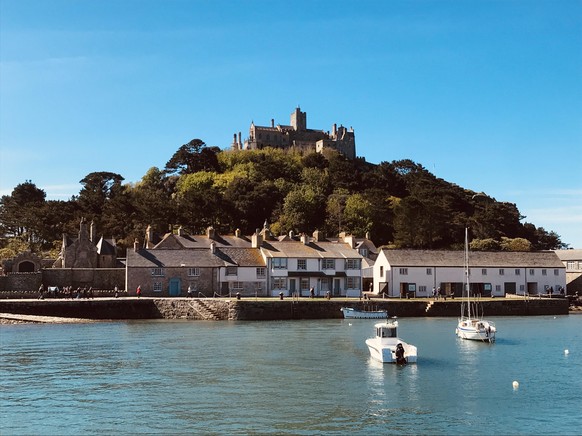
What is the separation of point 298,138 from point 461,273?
95.4 m

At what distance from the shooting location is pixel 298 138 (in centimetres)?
16625

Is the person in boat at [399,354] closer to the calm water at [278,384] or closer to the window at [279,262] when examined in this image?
the calm water at [278,384]

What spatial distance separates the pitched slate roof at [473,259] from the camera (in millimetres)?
74500

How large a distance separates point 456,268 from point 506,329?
802 inches

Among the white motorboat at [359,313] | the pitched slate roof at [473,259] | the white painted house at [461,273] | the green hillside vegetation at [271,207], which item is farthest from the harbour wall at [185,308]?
the green hillside vegetation at [271,207]

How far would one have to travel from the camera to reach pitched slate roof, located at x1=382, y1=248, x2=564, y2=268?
7450 centimetres

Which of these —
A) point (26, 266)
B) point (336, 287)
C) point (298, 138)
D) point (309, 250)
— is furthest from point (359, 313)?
point (298, 138)

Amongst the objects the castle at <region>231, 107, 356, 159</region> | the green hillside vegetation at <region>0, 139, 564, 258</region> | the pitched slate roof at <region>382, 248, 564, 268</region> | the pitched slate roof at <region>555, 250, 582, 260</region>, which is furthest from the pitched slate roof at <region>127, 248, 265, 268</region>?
the castle at <region>231, 107, 356, 159</region>

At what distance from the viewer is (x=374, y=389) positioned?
30.4m

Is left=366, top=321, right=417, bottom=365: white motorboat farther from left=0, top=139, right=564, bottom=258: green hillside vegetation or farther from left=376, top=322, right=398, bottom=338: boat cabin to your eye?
left=0, top=139, right=564, bottom=258: green hillside vegetation

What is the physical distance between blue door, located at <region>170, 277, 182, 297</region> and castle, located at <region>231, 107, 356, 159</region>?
90.1 m

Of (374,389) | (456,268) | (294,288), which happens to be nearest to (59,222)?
(294,288)

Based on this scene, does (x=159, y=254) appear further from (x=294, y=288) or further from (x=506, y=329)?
(x=506, y=329)

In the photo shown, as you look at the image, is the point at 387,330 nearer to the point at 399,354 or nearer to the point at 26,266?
the point at 399,354
